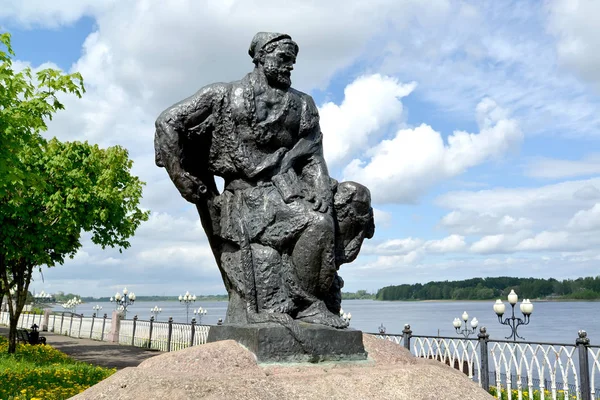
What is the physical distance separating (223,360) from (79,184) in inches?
419

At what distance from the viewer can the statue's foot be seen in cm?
398

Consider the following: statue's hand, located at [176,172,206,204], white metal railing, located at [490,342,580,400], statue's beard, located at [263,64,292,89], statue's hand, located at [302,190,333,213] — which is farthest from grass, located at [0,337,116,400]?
white metal railing, located at [490,342,580,400]

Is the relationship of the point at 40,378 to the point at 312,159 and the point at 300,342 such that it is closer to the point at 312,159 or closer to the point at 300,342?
the point at 312,159

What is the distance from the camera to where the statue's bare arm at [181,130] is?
13.9ft

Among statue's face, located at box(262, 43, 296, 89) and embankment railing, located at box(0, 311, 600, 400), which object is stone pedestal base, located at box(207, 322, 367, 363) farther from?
embankment railing, located at box(0, 311, 600, 400)

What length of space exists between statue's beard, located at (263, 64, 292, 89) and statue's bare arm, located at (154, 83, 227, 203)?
13.8 inches

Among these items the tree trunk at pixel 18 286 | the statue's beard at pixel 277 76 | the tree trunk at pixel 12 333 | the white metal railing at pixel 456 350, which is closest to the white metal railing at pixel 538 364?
the white metal railing at pixel 456 350

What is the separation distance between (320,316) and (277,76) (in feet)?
6.02

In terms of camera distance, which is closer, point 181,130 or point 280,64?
point 181,130

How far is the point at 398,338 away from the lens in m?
12.5

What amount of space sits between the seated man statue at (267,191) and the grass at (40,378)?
399 centimetres

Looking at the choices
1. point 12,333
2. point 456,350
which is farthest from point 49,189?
point 456,350

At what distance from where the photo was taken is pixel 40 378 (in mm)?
9719

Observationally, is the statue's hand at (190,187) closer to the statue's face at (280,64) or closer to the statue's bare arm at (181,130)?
the statue's bare arm at (181,130)
